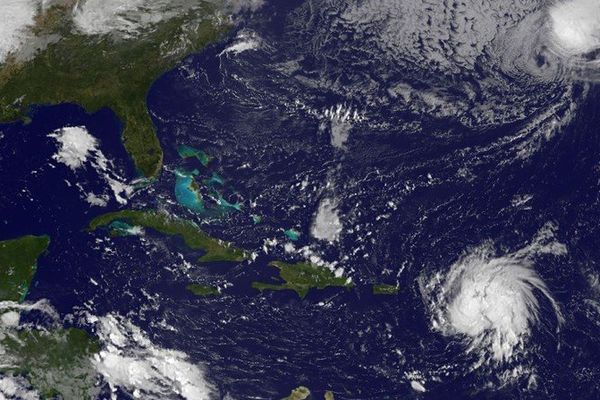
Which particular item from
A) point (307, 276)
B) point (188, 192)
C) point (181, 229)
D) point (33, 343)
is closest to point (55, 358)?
point (33, 343)

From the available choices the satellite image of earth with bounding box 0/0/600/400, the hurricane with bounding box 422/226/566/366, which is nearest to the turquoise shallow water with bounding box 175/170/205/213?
the satellite image of earth with bounding box 0/0/600/400

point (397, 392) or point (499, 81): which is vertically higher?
point (499, 81)

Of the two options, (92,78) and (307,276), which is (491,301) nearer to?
(307,276)

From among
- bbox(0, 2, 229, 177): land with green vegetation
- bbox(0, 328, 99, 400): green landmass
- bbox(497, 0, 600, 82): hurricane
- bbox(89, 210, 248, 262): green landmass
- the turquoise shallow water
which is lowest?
bbox(0, 328, 99, 400): green landmass

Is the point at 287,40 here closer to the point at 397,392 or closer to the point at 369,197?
the point at 369,197

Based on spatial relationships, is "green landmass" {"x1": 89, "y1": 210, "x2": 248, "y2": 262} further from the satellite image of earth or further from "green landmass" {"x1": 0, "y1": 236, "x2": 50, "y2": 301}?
"green landmass" {"x1": 0, "y1": 236, "x2": 50, "y2": 301}

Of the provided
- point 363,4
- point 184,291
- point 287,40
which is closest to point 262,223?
point 184,291
